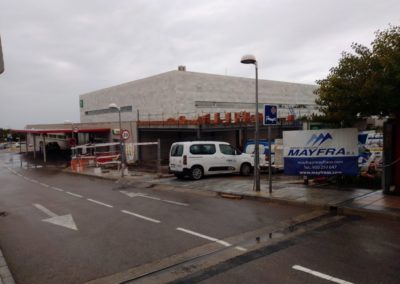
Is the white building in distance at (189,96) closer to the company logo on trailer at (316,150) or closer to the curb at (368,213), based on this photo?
the company logo on trailer at (316,150)

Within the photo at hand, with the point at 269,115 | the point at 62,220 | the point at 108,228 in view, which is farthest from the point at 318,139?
the point at 62,220

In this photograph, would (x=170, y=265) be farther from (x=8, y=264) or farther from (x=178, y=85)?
(x=178, y=85)

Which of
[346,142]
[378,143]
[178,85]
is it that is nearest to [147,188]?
[346,142]

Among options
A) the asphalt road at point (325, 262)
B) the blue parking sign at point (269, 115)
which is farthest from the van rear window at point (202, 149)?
the asphalt road at point (325, 262)

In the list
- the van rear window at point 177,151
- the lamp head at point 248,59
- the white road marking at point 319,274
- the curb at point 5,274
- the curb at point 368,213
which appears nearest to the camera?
the white road marking at point 319,274

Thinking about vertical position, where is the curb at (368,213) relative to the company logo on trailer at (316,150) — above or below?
below

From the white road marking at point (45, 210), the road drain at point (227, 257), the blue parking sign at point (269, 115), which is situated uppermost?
the blue parking sign at point (269, 115)

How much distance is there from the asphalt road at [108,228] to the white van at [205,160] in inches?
126

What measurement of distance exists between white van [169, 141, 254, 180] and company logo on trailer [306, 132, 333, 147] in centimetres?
570

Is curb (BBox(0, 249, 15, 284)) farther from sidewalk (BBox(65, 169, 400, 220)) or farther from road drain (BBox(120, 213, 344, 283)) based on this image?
sidewalk (BBox(65, 169, 400, 220))

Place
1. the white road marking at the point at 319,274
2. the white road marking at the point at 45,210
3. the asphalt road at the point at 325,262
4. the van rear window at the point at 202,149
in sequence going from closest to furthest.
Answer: the white road marking at the point at 319,274 < the asphalt road at the point at 325,262 < the white road marking at the point at 45,210 < the van rear window at the point at 202,149

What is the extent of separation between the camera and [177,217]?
8992mm

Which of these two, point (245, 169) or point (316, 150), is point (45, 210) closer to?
point (316, 150)

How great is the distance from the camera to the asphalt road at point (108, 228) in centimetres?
585
